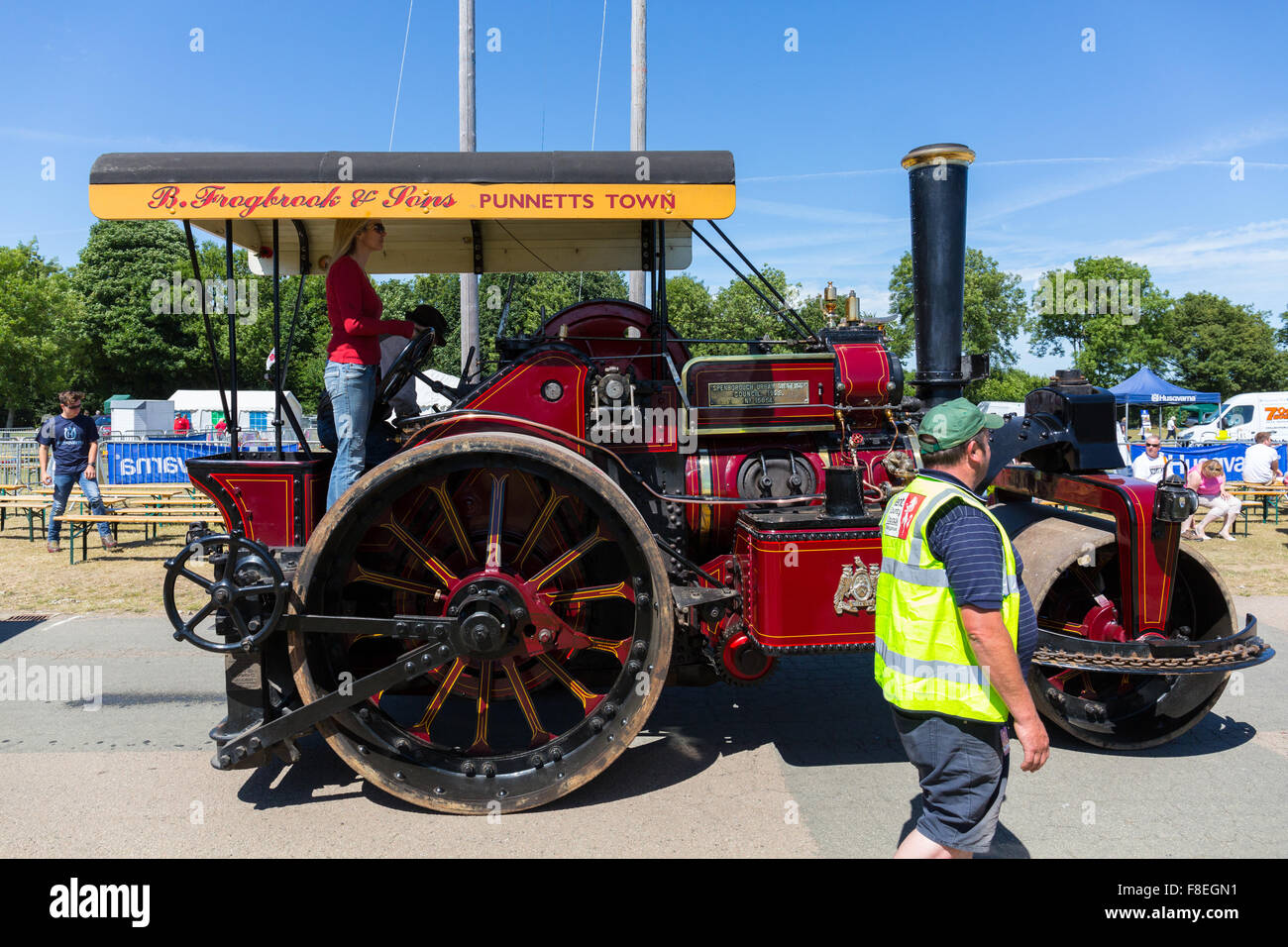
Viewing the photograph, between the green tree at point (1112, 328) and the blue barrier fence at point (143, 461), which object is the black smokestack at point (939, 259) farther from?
the green tree at point (1112, 328)

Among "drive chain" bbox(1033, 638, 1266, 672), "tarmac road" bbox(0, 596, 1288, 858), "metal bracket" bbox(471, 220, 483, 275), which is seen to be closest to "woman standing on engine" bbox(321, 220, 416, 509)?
"metal bracket" bbox(471, 220, 483, 275)

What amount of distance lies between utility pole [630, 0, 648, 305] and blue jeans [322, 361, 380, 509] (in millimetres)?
6947

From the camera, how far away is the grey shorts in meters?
2.25

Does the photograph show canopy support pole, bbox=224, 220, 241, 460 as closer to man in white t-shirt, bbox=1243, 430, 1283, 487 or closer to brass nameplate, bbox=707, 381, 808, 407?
brass nameplate, bbox=707, 381, 808, 407

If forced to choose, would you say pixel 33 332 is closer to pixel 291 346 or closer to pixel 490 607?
pixel 291 346

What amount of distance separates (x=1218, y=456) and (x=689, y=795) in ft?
49.5

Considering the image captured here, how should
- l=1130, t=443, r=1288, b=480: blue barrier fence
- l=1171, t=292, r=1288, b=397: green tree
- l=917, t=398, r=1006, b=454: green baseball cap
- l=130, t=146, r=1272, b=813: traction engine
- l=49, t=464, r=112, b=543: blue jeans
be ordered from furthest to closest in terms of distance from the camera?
l=1171, t=292, r=1288, b=397: green tree < l=1130, t=443, r=1288, b=480: blue barrier fence < l=49, t=464, r=112, b=543: blue jeans < l=130, t=146, r=1272, b=813: traction engine < l=917, t=398, r=1006, b=454: green baseball cap

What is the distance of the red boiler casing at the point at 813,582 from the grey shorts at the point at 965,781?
1.03 metres

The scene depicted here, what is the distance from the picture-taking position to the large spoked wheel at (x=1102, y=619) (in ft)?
12.5

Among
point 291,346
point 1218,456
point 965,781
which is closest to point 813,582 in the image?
point 965,781

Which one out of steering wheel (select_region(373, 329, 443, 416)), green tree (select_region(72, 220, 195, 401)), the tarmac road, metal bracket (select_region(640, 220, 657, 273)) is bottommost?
the tarmac road

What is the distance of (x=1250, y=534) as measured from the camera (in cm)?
1138

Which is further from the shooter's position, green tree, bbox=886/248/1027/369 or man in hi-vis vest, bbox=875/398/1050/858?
green tree, bbox=886/248/1027/369

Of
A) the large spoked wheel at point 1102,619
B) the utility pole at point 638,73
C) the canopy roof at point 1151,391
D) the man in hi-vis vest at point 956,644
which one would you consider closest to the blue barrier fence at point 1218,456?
the utility pole at point 638,73
